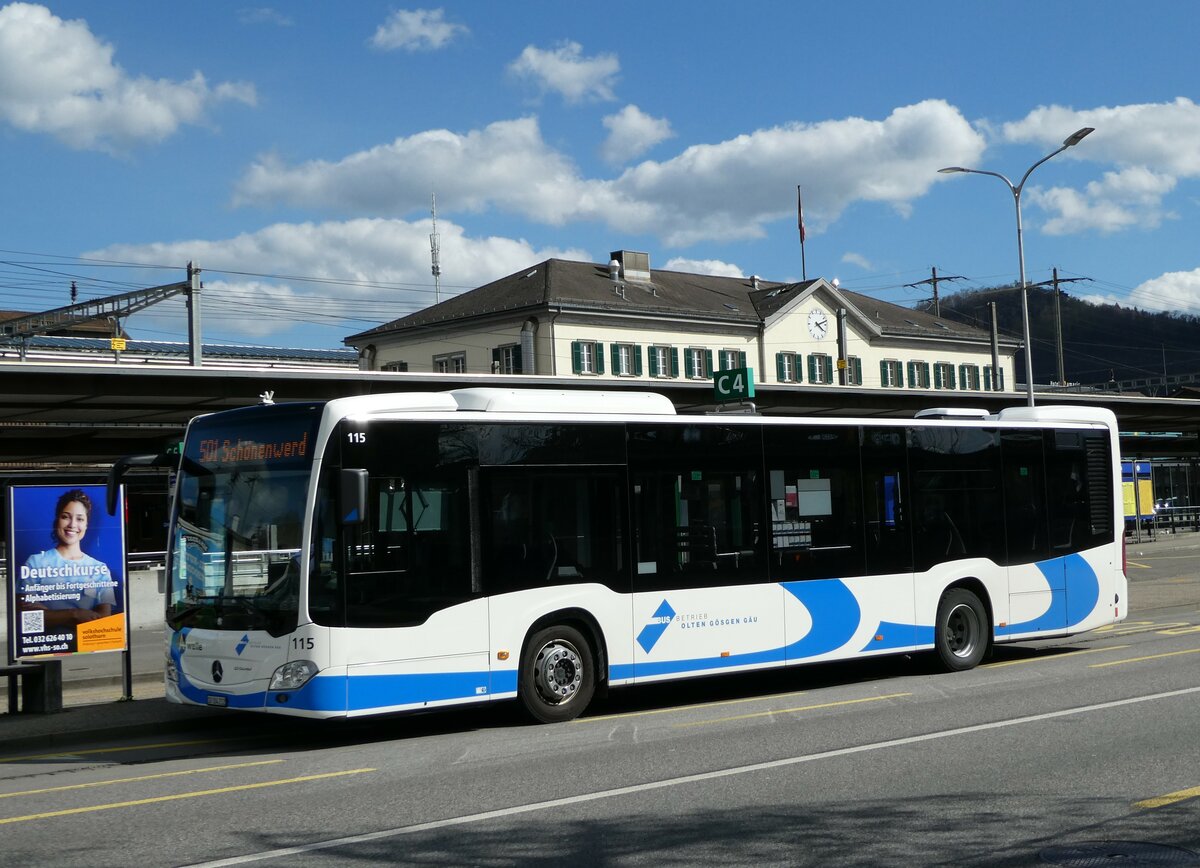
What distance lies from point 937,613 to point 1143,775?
22.6ft

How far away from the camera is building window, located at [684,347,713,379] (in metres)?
74.5

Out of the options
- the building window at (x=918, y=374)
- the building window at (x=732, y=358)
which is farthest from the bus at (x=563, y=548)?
the building window at (x=918, y=374)

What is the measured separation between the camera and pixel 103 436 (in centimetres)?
3981

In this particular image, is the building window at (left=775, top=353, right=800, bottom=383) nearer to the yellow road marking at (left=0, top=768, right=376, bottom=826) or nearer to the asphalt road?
the asphalt road

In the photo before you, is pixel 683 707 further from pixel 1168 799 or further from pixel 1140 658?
pixel 1168 799

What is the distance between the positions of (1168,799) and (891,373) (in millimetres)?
77857

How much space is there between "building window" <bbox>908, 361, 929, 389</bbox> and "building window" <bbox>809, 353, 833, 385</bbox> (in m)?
7.06

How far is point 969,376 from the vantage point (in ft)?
292

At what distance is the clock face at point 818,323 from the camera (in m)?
79.8

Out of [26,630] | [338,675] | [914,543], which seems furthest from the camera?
[914,543]

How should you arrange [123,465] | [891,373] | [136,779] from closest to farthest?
1. [136,779]
2. [123,465]
3. [891,373]

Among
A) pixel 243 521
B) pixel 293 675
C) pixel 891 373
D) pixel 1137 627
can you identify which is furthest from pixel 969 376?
pixel 293 675

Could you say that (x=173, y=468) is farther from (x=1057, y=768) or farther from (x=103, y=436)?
(x=103, y=436)

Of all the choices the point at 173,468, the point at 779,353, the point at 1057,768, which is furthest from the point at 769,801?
the point at 779,353
